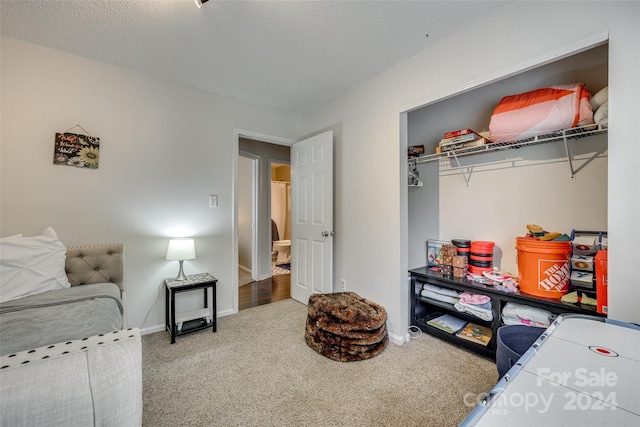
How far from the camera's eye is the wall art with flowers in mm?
2158

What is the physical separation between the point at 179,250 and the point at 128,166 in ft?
3.03

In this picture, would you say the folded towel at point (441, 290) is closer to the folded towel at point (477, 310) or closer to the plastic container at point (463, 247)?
the folded towel at point (477, 310)

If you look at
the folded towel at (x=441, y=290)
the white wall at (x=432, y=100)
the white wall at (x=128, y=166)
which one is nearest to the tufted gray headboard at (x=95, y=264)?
the white wall at (x=128, y=166)

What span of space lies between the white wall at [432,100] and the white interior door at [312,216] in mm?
139

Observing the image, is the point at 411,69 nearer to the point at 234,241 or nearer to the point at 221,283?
the point at 234,241

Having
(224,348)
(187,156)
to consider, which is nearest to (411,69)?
(187,156)

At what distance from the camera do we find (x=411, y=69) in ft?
7.43

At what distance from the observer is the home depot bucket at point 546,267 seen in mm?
1807

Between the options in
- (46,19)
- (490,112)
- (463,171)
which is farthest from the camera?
(463,171)

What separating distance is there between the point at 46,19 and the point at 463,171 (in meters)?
3.58

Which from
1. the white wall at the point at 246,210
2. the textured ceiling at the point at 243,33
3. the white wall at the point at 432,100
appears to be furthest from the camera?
Answer: the white wall at the point at 246,210

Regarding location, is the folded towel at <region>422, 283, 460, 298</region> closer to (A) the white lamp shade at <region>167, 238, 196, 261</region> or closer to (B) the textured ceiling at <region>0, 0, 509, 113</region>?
(B) the textured ceiling at <region>0, 0, 509, 113</region>

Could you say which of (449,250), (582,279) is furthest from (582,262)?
(449,250)

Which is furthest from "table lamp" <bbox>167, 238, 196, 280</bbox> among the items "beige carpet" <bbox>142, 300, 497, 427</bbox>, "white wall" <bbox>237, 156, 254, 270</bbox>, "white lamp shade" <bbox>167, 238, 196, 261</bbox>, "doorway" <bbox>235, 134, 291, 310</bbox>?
"white wall" <bbox>237, 156, 254, 270</bbox>
